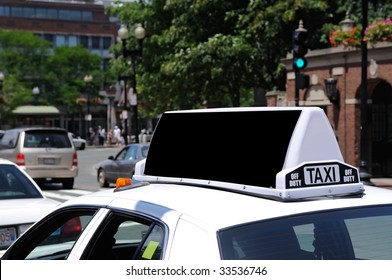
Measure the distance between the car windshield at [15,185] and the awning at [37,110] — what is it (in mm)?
69956

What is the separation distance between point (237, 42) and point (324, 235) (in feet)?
84.8

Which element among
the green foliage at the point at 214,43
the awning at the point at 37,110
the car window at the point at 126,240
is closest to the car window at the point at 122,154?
the green foliage at the point at 214,43

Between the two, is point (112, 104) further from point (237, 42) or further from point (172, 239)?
point (172, 239)

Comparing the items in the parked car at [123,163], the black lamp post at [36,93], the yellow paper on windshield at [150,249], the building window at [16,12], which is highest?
the building window at [16,12]

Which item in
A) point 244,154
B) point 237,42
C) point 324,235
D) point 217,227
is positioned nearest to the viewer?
point 217,227

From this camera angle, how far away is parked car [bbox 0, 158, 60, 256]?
761cm

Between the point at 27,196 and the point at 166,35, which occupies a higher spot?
the point at 166,35

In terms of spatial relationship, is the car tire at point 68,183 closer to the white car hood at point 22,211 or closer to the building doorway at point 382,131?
the building doorway at point 382,131

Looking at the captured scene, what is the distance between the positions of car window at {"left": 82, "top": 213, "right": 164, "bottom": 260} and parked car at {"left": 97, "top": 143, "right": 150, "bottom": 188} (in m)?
15.9

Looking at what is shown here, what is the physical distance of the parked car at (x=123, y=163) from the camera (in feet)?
69.0

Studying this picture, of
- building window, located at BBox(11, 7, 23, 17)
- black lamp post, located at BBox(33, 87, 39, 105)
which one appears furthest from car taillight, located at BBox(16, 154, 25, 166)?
building window, located at BBox(11, 7, 23, 17)

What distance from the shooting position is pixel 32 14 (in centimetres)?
9006
